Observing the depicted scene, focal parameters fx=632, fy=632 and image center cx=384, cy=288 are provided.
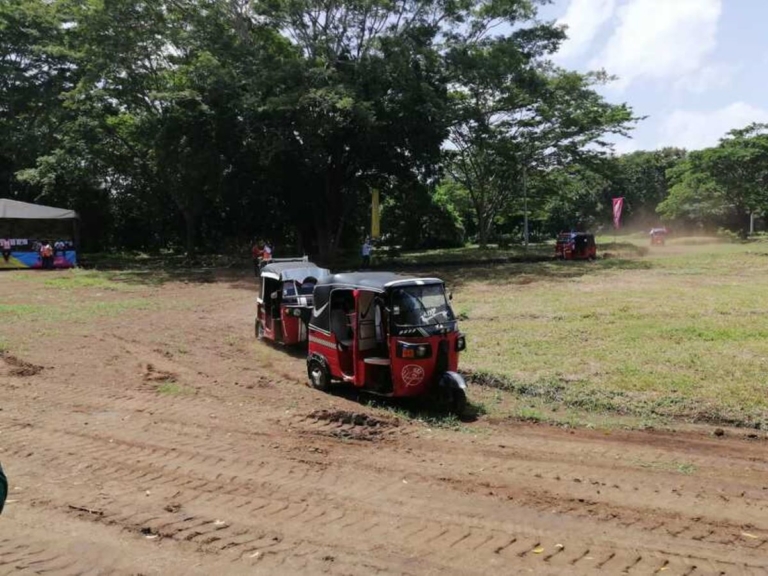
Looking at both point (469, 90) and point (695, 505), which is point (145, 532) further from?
point (469, 90)

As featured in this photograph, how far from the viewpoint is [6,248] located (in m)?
31.6

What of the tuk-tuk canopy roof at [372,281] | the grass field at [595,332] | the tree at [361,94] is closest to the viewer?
the grass field at [595,332]

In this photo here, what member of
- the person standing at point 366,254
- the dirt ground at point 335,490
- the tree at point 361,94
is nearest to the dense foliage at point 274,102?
the tree at point 361,94

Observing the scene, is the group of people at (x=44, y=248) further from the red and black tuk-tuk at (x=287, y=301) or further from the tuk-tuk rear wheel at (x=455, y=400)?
the tuk-tuk rear wheel at (x=455, y=400)

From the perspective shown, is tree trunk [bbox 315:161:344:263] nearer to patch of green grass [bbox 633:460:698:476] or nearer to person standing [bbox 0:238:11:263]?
person standing [bbox 0:238:11:263]

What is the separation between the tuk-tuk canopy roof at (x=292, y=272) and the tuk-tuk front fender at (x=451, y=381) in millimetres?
5283

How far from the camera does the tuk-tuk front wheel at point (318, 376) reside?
1030 cm

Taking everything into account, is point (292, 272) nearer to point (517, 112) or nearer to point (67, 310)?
point (67, 310)

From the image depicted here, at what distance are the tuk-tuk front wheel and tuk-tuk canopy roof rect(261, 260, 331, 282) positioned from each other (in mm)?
3398

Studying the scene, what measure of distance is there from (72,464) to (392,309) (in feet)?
15.0

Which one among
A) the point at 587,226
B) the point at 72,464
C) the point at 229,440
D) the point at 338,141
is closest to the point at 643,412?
the point at 229,440

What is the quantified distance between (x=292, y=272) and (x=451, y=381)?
6.13 m

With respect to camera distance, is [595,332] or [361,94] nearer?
[595,332]

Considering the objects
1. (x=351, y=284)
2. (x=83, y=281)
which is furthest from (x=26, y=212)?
(x=351, y=284)
